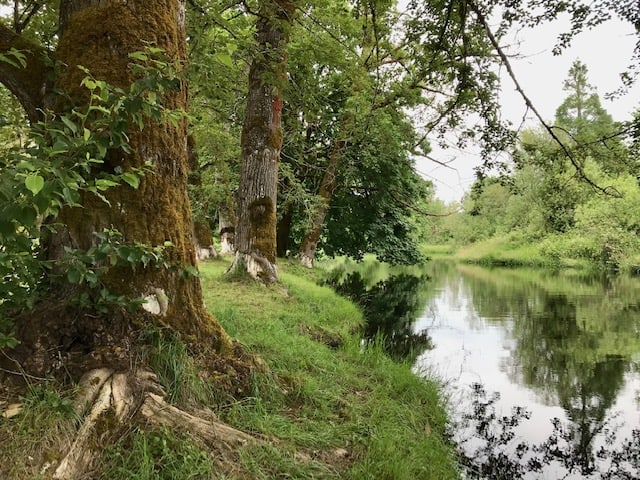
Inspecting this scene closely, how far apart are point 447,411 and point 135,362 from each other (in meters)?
4.20

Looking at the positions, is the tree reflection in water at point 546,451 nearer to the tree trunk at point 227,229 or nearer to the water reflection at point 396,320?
the water reflection at point 396,320

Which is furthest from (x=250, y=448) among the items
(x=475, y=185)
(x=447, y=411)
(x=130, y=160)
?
(x=475, y=185)

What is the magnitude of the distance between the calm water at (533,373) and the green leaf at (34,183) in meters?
4.50

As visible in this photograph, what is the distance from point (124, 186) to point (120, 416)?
142cm

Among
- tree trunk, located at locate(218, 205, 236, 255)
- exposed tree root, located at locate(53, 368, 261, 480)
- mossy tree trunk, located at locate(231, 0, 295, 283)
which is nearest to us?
exposed tree root, located at locate(53, 368, 261, 480)

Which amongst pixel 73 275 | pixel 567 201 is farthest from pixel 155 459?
pixel 567 201

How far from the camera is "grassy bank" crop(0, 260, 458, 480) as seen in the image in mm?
2469

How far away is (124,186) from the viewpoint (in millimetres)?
3125

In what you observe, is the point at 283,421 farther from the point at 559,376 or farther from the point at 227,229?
the point at 227,229

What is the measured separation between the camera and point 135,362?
117 inches

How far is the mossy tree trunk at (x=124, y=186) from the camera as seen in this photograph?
3.04 metres

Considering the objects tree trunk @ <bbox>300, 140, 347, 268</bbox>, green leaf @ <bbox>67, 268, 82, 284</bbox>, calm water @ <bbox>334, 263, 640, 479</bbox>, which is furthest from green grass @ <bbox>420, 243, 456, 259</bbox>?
green leaf @ <bbox>67, 268, 82, 284</bbox>

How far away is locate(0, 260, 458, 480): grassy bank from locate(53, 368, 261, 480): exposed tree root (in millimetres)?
65

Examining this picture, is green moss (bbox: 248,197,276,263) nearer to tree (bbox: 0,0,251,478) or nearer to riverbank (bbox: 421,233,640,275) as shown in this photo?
tree (bbox: 0,0,251,478)
